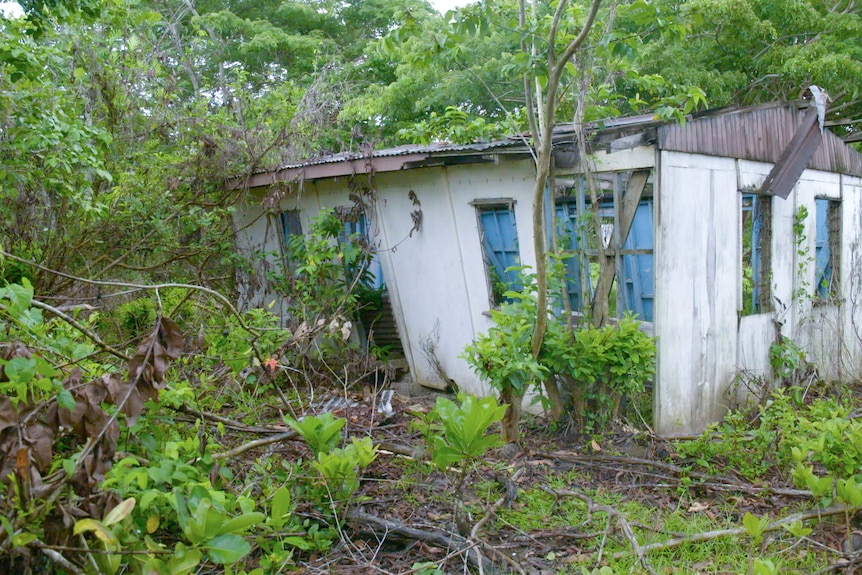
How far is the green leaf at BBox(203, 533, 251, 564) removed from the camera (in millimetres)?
2980

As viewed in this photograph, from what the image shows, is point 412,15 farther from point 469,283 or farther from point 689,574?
point 689,574

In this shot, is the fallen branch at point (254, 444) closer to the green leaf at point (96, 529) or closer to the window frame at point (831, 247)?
the green leaf at point (96, 529)

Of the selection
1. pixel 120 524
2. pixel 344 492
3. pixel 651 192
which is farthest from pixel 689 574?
pixel 651 192

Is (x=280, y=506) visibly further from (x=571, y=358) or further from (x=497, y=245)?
(x=497, y=245)

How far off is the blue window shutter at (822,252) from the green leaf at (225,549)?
8.25 m

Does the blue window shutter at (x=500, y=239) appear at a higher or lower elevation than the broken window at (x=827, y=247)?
higher

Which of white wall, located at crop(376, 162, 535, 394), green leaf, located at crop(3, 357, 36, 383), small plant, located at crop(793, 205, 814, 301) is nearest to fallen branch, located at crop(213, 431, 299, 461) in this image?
green leaf, located at crop(3, 357, 36, 383)

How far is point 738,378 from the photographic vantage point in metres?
7.40

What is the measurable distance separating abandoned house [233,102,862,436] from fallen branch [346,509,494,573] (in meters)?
3.00

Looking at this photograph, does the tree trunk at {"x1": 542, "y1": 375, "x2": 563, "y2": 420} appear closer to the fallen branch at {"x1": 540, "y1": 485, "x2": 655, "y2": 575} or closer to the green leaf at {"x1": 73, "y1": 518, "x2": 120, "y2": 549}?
the fallen branch at {"x1": 540, "y1": 485, "x2": 655, "y2": 575}

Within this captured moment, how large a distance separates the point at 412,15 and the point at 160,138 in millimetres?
4895

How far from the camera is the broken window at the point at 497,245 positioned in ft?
24.7

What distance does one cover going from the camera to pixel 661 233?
20.8ft

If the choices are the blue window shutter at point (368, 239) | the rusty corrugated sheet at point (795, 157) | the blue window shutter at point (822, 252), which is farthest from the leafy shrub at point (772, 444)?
the blue window shutter at point (368, 239)
